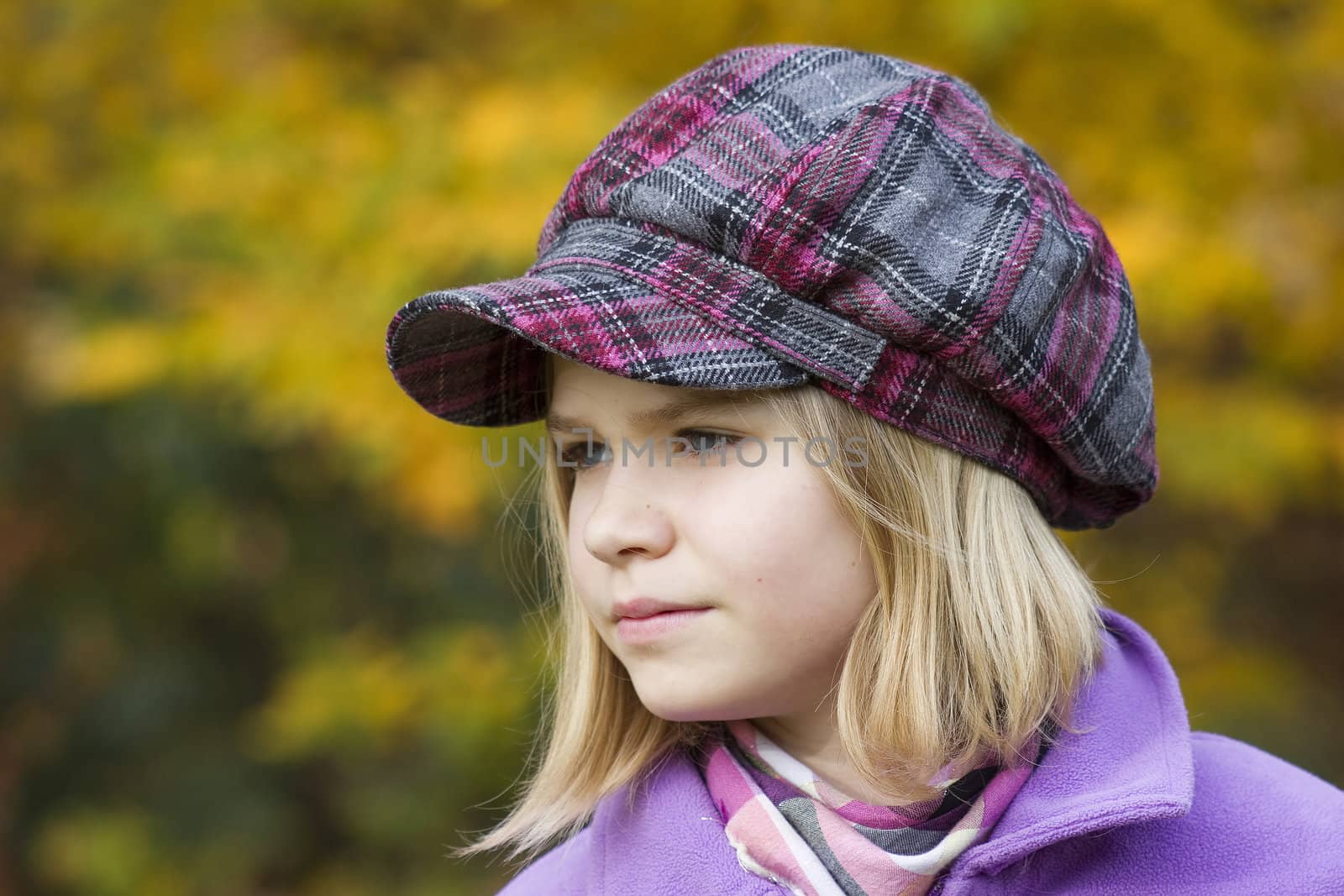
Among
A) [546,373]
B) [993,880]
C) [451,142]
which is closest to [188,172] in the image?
[451,142]

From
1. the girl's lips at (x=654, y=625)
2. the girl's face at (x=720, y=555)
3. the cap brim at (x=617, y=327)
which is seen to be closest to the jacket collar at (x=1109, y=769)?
the girl's face at (x=720, y=555)

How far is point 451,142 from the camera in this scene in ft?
11.5

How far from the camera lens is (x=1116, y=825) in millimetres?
1485

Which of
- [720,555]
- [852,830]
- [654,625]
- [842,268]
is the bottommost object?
[852,830]

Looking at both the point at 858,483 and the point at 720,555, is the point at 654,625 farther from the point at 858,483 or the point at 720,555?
the point at 858,483

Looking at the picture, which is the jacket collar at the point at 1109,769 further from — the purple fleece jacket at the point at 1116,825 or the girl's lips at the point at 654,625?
the girl's lips at the point at 654,625

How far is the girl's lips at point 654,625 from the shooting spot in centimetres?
151

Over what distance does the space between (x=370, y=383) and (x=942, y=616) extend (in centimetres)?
211

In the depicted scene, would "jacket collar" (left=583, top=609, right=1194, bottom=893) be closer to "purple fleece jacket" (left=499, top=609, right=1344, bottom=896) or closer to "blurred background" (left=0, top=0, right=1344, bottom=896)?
"purple fleece jacket" (left=499, top=609, right=1344, bottom=896)

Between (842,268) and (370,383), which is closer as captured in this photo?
(842,268)

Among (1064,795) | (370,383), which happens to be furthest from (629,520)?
(370,383)

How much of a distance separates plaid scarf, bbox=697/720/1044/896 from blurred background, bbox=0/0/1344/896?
1.76 ft

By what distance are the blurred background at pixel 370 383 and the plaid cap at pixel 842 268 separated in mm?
589

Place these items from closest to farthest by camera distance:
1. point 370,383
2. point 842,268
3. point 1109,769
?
point 842,268
point 1109,769
point 370,383
